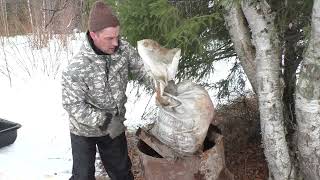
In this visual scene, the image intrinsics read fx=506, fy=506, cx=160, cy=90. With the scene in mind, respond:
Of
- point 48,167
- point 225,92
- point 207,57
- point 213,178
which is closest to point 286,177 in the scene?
point 213,178

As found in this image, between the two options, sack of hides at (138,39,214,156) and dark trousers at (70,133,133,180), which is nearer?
sack of hides at (138,39,214,156)

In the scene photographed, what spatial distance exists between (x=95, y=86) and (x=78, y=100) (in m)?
0.14

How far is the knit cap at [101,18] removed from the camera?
2.98m

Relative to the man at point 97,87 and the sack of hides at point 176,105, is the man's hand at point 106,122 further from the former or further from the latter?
the sack of hides at point 176,105

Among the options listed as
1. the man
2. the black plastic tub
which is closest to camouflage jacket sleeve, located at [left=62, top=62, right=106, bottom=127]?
the man

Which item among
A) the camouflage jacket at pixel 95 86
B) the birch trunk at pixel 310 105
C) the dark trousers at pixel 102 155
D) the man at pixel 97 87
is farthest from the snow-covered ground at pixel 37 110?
the birch trunk at pixel 310 105

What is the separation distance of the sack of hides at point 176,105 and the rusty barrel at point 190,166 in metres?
0.07

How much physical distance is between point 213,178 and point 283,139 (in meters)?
0.49

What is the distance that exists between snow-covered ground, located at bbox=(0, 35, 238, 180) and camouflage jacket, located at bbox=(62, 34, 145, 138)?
118cm

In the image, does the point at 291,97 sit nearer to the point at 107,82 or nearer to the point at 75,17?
the point at 107,82

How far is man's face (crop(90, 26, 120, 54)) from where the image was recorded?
3021 millimetres

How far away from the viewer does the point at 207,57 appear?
3.81 meters

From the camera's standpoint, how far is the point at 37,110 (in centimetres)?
635

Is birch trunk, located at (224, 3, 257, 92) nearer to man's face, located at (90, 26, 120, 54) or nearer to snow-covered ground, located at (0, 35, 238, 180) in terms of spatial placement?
man's face, located at (90, 26, 120, 54)
